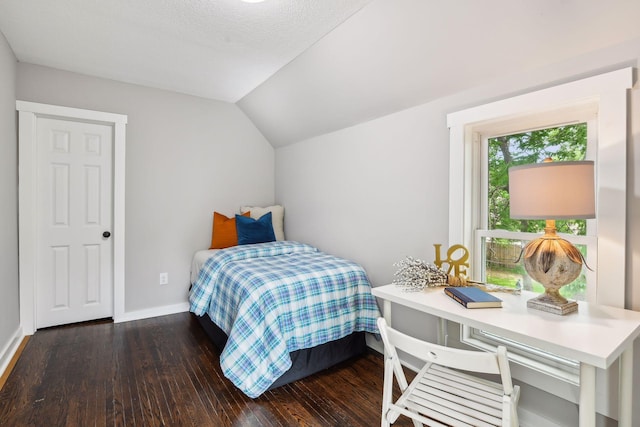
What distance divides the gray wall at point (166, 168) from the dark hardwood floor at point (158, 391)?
0.82 meters

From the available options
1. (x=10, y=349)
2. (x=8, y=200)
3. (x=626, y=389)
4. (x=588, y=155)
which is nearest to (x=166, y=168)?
(x=8, y=200)

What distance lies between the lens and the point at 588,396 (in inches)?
40.4

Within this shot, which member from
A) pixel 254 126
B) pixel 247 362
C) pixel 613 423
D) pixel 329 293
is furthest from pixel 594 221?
pixel 254 126

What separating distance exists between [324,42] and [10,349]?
3.20 metres

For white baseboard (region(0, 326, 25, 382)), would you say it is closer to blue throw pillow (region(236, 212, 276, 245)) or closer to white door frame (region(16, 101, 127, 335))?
white door frame (region(16, 101, 127, 335))

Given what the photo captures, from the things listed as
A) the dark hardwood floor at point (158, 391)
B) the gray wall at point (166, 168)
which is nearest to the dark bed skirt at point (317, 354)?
the dark hardwood floor at point (158, 391)

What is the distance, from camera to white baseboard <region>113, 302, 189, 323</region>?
3193 mm

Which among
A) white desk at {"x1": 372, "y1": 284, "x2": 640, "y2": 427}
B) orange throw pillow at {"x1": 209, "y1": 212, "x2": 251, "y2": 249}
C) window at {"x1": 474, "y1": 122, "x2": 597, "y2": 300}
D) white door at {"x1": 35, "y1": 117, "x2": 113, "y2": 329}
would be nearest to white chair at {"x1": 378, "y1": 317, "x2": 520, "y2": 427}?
white desk at {"x1": 372, "y1": 284, "x2": 640, "y2": 427}

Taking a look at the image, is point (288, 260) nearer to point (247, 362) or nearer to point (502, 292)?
point (247, 362)

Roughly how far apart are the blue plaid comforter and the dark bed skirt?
0.08 m

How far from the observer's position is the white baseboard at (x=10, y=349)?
2229 millimetres

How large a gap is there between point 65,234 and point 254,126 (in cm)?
221

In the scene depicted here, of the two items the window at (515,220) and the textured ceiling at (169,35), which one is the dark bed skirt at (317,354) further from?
the textured ceiling at (169,35)

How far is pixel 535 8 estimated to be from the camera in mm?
1476
